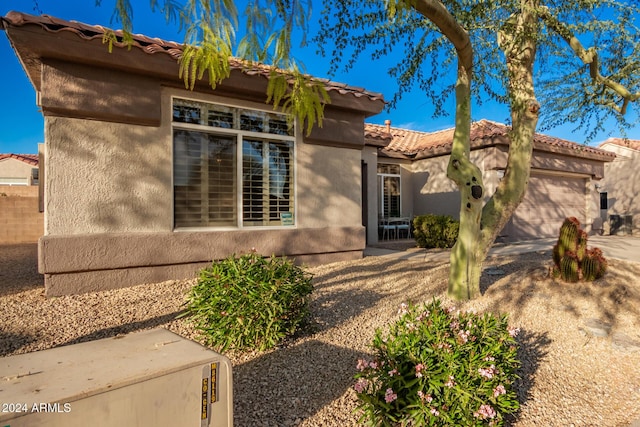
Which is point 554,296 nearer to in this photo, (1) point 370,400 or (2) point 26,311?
(1) point 370,400

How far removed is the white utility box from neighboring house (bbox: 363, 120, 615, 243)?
11182mm

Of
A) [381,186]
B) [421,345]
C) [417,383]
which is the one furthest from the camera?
[381,186]

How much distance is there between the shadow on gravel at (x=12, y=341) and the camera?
A: 4.08m

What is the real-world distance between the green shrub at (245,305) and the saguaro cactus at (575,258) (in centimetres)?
495

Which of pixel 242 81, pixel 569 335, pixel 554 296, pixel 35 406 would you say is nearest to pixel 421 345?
pixel 35 406

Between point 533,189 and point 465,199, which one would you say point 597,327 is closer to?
point 465,199

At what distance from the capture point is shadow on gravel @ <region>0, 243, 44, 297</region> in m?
6.70

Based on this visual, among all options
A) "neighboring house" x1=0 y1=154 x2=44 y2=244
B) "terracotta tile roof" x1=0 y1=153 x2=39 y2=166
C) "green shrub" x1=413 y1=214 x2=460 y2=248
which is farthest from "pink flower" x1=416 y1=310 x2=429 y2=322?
"terracotta tile roof" x1=0 y1=153 x2=39 y2=166

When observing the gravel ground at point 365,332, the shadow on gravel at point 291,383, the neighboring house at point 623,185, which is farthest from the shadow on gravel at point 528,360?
the neighboring house at point 623,185

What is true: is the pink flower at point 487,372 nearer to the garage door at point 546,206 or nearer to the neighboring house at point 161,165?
the neighboring house at point 161,165

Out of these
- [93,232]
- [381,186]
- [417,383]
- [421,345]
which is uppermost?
[381,186]

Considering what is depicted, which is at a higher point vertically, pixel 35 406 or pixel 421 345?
pixel 35 406

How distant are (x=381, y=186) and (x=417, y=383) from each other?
497 inches

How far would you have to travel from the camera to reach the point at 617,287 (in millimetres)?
6395
